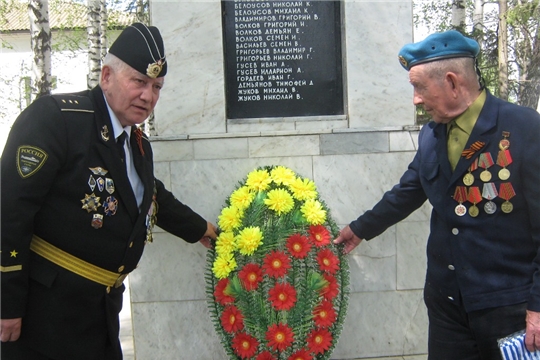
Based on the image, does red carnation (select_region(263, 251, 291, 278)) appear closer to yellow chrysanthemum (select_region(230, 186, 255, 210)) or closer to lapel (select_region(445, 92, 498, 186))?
yellow chrysanthemum (select_region(230, 186, 255, 210))

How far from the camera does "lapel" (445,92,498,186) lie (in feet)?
7.79

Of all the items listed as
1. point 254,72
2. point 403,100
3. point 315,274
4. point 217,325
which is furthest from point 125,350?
point 403,100

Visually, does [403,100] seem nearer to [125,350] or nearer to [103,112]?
[103,112]

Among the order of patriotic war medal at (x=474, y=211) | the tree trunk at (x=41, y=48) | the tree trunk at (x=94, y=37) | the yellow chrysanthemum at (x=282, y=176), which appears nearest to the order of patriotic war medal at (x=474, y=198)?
the order of patriotic war medal at (x=474, y=211)

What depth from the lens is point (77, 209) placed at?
7.70 feet

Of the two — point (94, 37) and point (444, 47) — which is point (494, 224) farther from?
point (94, 37)

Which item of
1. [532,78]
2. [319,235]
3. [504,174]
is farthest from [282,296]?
[532,78]

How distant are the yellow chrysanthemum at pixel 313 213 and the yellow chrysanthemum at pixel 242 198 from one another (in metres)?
0.33

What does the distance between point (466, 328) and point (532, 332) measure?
0.33m

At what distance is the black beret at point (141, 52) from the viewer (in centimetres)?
247

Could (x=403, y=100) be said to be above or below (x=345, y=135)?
above

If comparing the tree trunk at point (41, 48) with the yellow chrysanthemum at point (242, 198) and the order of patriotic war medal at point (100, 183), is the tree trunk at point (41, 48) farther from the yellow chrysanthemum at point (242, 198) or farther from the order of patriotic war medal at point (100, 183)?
the order of patriotic war medal at point (100, 183)

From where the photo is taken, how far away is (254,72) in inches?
153

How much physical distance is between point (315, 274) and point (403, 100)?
58.7 inches
